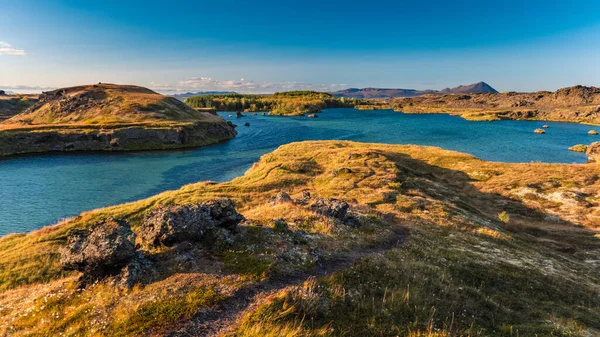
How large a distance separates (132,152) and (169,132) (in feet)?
62.6

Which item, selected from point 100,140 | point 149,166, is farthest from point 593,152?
point 100,140

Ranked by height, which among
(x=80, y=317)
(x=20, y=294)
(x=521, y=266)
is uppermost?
(x=80, y=317)

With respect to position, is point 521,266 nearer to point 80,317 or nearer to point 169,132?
point 80,317

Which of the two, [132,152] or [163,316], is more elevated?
[163,316]

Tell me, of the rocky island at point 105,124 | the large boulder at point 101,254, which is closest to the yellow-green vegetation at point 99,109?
the rocky island at point 105,124

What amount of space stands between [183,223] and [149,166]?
85371 millimetres

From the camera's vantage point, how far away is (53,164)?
311ft

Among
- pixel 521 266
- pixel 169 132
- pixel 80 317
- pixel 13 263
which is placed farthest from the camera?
pixel 169 132

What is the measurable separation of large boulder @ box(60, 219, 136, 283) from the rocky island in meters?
116

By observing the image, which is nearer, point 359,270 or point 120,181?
point 359,270

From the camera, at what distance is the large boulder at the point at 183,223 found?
60.8 ft

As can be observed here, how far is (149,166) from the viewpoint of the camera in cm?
9406

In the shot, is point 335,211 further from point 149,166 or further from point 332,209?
point 149,166

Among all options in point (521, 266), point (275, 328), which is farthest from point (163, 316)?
point (521, 266)
